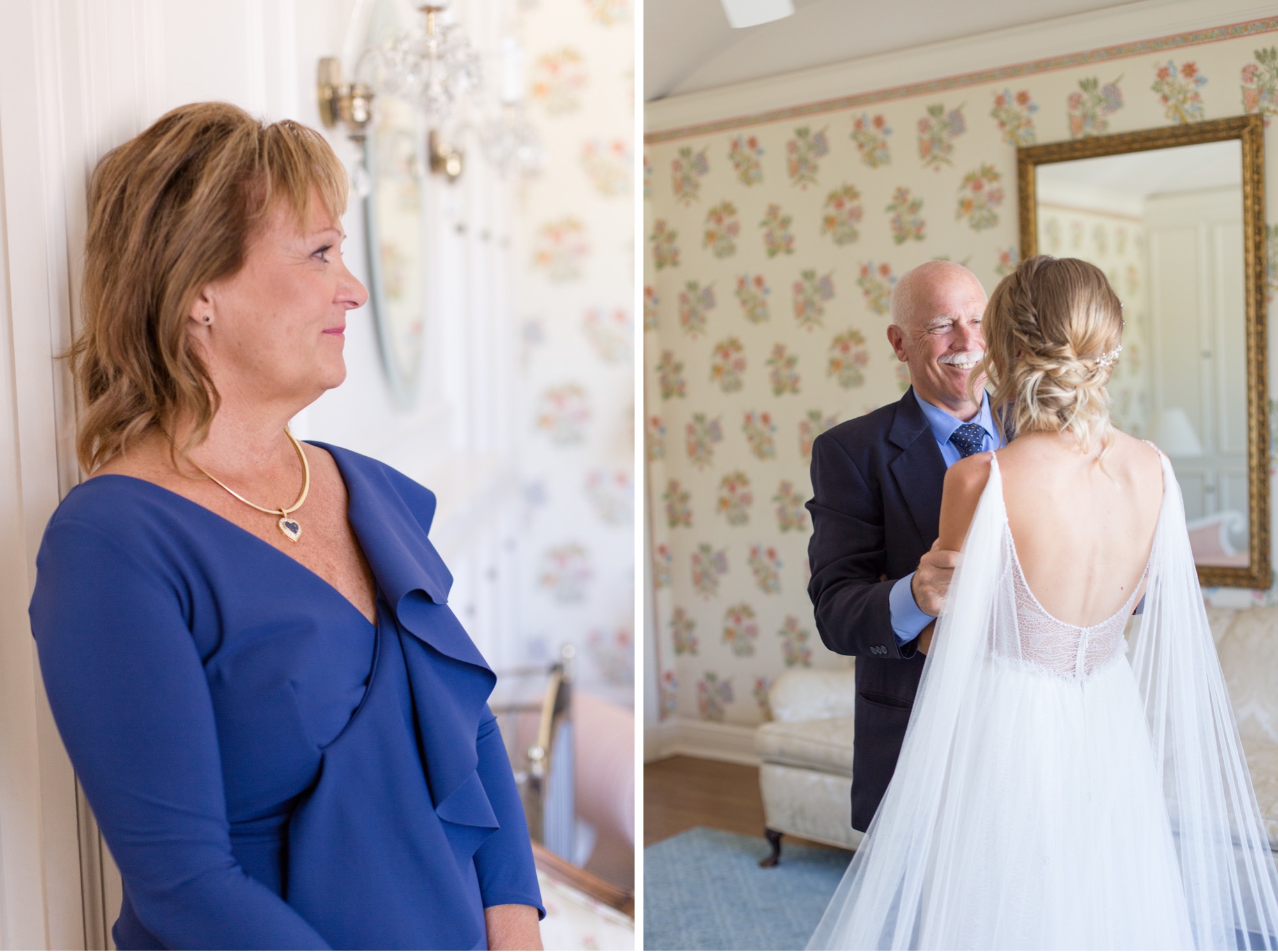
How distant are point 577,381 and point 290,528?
2.62 m

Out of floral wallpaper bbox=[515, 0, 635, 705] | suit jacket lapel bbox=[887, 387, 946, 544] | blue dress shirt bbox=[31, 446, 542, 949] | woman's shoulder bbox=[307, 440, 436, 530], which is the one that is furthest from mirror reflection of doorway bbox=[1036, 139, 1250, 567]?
blue dress shirt bbox=[31, 446, 542, 949]

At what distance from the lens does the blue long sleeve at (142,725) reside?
34.3 inches

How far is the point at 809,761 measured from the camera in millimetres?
3217

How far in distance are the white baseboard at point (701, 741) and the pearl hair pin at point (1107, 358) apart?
3027 mm

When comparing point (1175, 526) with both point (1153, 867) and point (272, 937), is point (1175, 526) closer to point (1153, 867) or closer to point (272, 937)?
point (1153, 867)

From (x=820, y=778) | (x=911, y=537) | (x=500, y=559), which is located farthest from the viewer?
(x=500, y=559)

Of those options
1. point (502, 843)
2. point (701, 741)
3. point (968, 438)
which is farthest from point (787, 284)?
point (502, 843)

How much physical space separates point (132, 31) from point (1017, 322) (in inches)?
45.0

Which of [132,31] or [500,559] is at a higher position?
[132,31]

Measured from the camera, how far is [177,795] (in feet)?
2.88

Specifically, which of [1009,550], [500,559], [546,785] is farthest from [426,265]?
[1009,550]

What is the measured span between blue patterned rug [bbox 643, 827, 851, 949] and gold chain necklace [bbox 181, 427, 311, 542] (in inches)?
76.3

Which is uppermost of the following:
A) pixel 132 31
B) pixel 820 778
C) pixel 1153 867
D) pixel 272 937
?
Result: pixel 132 31

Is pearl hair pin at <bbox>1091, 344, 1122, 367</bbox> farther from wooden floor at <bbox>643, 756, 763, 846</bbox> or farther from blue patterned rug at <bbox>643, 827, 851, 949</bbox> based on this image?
wooden floor at <bbox>643, 756, 763, 846</bbox>
